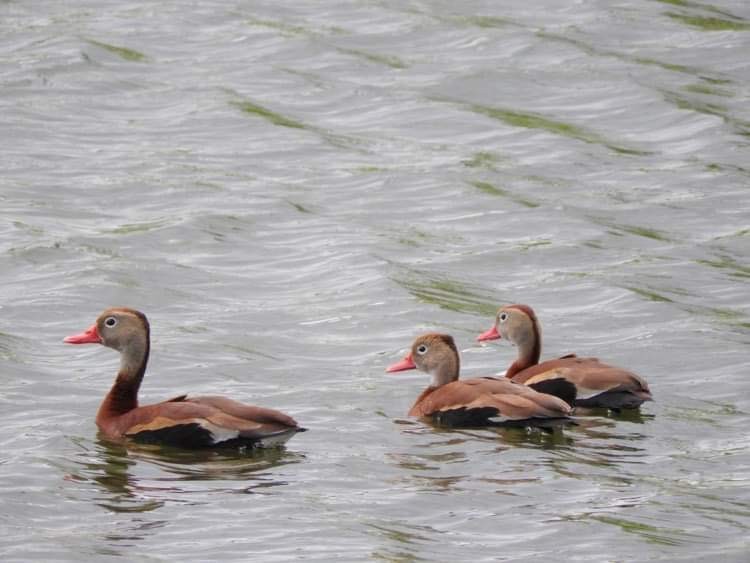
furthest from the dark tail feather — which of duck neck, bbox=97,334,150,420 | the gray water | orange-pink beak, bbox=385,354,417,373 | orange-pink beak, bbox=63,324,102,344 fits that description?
orange-pink beak, bbox=63,324,102,344

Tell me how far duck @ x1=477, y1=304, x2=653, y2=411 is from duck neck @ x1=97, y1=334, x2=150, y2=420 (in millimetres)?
2455

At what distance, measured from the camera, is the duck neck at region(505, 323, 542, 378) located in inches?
536

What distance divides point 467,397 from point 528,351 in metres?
1.30

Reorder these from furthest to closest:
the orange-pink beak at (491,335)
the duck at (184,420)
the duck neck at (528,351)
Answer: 1. the orange-pink beak at (491,335)
2. the duck neck at (528,351)
3. the duck at (184,420)

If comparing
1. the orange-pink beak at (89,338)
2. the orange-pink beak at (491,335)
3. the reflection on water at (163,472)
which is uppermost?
the orange-pink beak at (89,338)

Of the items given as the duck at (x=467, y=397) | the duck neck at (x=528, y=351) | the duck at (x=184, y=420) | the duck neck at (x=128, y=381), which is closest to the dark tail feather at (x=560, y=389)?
the duck at (x=467, y=397)

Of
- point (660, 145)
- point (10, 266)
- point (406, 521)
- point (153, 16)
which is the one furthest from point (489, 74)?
point (406, 521)

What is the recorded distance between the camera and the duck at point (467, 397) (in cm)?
1213

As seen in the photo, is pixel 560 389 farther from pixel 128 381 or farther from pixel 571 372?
pixel 128 381

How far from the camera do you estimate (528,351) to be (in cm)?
1366

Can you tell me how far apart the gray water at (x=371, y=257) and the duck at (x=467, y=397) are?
0.14m

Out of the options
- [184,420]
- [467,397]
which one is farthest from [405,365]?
[184,420]

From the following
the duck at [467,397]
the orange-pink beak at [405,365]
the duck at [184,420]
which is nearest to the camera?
the duck at [184,420]

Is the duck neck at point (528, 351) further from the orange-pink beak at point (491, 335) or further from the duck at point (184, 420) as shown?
the duck at point (184, 420)
